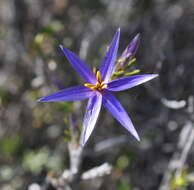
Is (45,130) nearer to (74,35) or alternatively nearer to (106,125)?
(106,125)

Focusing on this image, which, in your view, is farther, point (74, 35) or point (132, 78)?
point (74, 35)

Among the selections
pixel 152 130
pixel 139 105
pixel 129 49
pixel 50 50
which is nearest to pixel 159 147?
pixel 152 130

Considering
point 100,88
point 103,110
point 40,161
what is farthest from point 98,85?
point 40,161

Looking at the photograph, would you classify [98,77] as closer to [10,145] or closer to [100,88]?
[100,88]

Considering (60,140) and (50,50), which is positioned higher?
(50,50)

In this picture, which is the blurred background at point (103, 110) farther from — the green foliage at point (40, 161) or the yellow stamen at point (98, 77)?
the yellow stamen at point (98, 77)

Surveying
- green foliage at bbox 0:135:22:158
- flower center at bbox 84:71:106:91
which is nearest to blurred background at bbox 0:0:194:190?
green foliage at bbox 0:135:22:158
